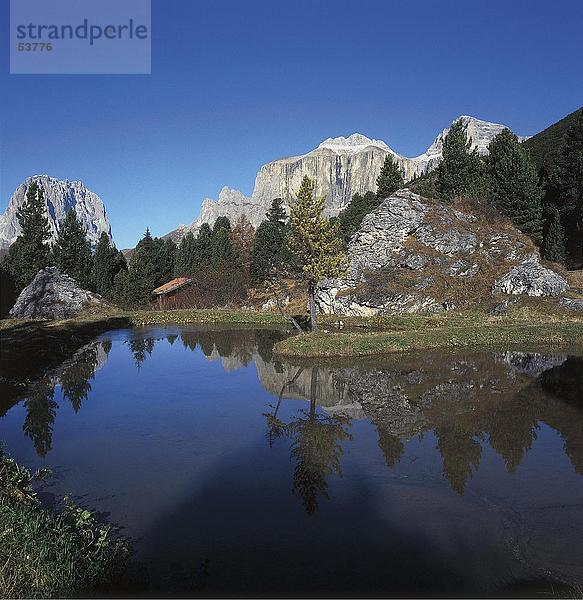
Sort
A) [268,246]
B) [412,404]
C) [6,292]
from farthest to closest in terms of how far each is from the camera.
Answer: [268,246] → [6,292] → [412,404]

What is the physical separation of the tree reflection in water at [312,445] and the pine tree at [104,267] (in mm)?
82287

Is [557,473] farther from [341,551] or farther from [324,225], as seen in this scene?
[324,225]

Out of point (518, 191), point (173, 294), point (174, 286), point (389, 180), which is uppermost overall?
point (389, 180)

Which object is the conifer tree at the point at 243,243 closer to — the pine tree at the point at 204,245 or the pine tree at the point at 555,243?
the pine tree at the point at 204,245

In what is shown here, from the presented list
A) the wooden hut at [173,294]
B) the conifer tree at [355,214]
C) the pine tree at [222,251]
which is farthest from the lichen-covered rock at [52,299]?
the conifer tree at [355,214]

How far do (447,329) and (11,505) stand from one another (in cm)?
3772

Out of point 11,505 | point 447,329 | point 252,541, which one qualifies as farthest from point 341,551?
point 447,329

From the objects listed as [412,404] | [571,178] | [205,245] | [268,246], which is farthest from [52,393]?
[205,245]

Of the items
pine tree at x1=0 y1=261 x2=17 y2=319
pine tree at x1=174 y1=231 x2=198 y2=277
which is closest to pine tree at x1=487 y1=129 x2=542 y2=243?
pine tree at x1=174 y1=231 x2=198 y2=277

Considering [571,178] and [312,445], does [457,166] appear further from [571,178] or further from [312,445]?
[312,445]

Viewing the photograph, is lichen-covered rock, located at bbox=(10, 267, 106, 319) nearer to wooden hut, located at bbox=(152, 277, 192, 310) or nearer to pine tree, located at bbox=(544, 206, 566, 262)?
wooden hut, located at bbox=(152, 277, 192, 310)

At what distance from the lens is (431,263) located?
6284 cm

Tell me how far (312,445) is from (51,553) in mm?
10876

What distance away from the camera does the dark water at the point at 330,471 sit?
10.9 m
